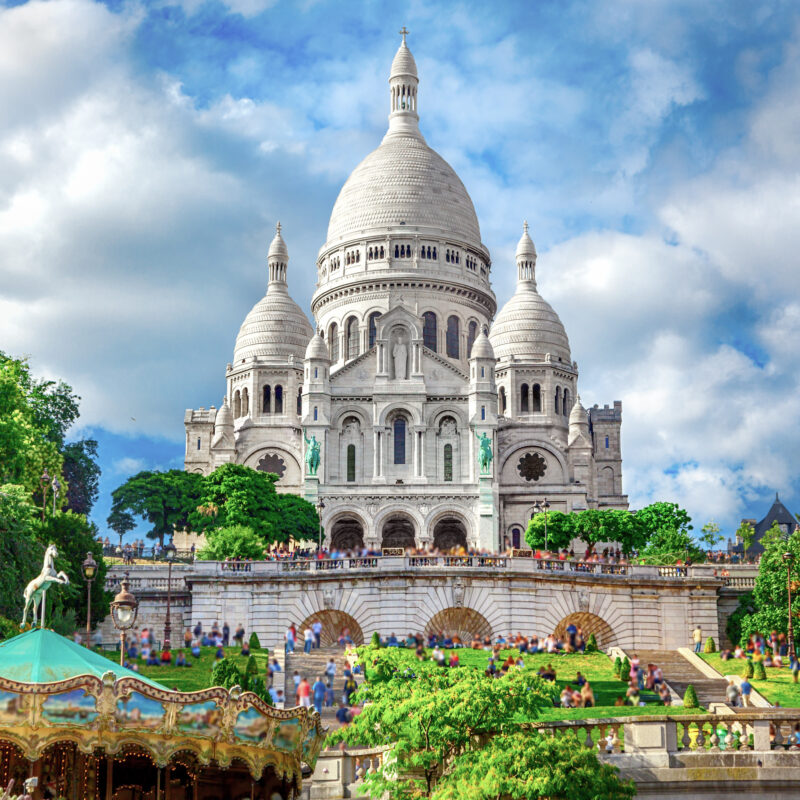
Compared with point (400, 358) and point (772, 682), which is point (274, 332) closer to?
point (400, 358)

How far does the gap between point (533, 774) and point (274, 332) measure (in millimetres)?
75751

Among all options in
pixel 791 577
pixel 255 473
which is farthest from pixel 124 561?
pixel 791 577

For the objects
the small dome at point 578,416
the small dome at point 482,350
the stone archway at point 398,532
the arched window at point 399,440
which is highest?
the small dome at point 482,350

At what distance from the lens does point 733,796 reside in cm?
3002

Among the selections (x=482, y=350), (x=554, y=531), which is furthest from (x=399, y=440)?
(x=554, y=531)

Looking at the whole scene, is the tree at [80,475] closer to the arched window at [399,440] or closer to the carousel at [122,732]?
the arched window at [399,440]

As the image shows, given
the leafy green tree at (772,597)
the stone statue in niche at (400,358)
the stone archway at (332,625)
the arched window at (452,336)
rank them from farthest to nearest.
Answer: the arched window at (452,336) → the stone statue in niche at (400,358) → the stone archway at (332,625) → the leafy green tree at (772,597)

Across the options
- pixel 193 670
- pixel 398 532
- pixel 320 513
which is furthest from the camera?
pixel 398 532

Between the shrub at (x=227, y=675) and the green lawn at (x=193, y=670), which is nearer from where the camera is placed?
the shrub at (x=227, y=675)

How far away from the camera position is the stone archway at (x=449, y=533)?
88438mm

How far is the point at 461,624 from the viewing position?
181ft

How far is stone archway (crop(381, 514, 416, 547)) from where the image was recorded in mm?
88406

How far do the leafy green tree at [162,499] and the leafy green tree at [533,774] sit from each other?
51.6m

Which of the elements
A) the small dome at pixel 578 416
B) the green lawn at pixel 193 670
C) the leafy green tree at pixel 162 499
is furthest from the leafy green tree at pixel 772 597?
the small dome at pixel 578 416
